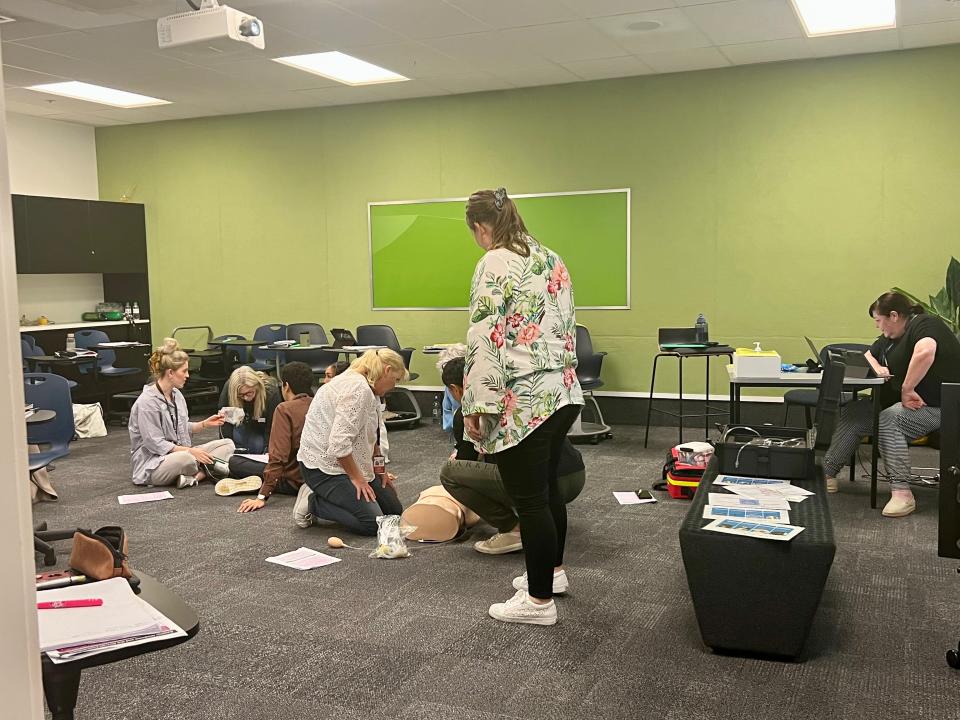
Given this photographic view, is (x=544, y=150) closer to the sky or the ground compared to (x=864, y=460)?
closer to the sky

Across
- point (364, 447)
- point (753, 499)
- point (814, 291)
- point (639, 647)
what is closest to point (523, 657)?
point (639, 647)

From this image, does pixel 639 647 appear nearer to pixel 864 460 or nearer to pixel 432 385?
pixel 864 460

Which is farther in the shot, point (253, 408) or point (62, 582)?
point (253, 408)

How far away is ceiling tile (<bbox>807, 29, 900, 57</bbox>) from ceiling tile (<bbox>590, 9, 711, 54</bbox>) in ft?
2.93

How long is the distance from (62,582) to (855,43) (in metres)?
7.06

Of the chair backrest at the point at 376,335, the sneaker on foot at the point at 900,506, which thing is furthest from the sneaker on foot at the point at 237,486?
the sneaker on foot at the point at 900,506

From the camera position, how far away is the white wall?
959cm

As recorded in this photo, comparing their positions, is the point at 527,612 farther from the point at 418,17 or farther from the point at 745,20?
the point at 745,20

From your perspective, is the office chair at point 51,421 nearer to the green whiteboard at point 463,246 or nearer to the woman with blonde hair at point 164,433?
the woman with blonde hair at point 164,433

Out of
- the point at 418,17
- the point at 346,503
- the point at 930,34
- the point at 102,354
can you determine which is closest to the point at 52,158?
the point at 102,354

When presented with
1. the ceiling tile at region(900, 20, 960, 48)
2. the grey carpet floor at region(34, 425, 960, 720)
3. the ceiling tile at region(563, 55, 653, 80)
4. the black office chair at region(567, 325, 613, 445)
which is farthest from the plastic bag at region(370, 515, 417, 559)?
the ceiling tile at region(900, 20, 960, 48)

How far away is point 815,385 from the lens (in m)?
6.23

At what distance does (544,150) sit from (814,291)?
108 inches

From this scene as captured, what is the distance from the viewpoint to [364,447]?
474 centimetres
